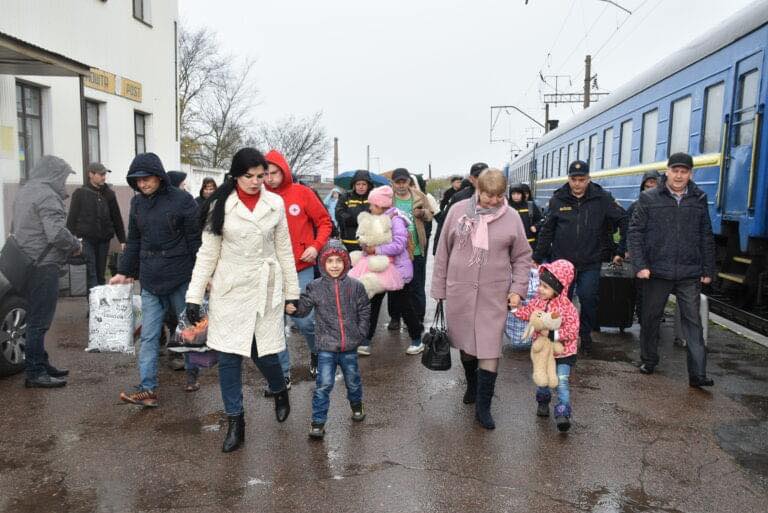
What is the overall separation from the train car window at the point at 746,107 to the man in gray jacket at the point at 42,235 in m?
7.34

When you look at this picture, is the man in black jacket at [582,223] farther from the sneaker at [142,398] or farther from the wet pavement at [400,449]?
the sneaker at [142,398]

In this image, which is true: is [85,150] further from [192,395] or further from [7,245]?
[192,395]

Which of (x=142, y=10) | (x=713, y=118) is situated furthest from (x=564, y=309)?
(x=142, y=10)

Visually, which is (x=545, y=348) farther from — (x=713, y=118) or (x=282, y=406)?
(x=713, y=118)

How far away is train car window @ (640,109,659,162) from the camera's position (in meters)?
10.9

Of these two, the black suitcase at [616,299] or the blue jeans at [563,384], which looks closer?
the blue jeans at [563,384]

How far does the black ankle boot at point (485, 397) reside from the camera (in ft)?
15.4

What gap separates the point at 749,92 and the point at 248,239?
667cm

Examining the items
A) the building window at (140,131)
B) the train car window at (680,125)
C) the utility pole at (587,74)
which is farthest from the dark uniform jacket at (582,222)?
the utility pole at (587,74)

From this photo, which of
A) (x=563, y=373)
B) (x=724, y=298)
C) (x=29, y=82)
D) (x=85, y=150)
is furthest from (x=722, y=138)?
(x=29, y=82)

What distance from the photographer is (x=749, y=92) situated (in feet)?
26.2

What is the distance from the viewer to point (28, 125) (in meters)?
12.0

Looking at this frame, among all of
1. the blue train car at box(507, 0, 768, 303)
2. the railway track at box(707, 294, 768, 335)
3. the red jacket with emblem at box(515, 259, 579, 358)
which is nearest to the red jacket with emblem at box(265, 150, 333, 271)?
the red jacket with emblem at box(515, 259, 579, 358)

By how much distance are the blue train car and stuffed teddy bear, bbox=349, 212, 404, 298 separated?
14.4ft
